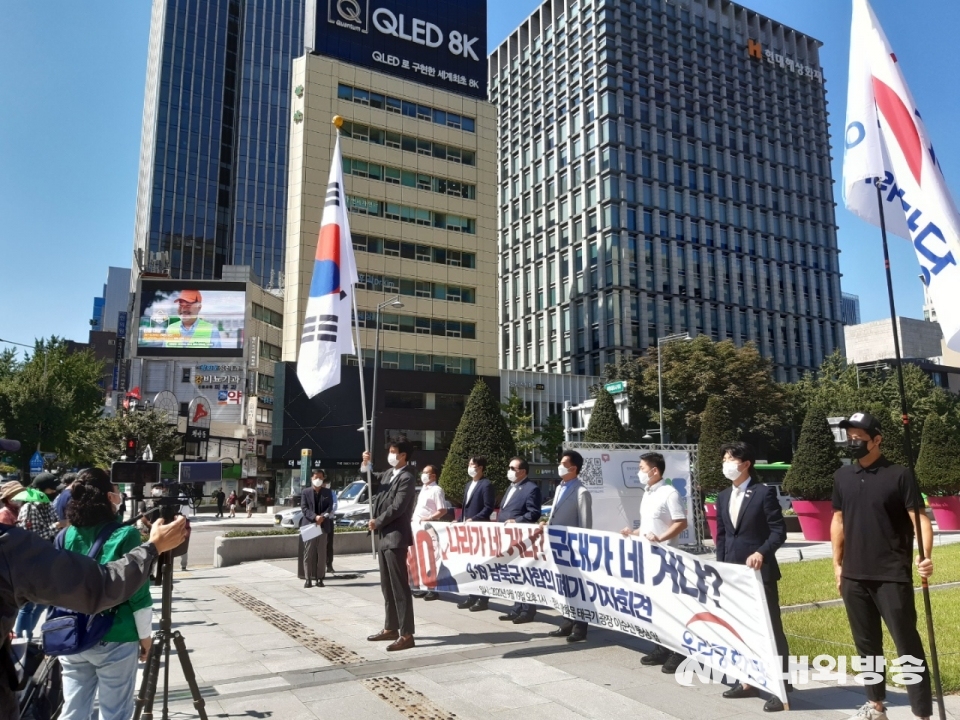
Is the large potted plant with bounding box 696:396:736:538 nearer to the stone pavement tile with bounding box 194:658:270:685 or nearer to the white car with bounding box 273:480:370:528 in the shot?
the white car with bounding box 273:480:370:528

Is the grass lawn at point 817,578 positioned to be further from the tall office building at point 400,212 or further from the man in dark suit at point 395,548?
the tall office building at point 400,212

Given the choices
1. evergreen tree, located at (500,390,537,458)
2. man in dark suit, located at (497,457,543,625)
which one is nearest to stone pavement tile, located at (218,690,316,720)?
man in dark suit, located at (497,457,543,625)

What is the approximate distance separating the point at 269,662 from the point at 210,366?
6101 centimetres

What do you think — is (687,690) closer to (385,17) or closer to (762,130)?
(385,17)

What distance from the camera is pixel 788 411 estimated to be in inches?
2386

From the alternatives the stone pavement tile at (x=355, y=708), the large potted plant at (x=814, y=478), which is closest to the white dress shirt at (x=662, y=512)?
the stone pavement tile at (x=355, y=708)

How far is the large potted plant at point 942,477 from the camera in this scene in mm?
22594

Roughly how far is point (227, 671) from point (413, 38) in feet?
178

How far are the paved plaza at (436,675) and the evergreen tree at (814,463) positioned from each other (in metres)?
14.6

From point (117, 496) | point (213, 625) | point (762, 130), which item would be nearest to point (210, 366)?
point (213, 625)

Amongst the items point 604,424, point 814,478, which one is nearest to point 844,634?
point 814,478

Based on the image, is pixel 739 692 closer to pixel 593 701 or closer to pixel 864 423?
pixel 593 701

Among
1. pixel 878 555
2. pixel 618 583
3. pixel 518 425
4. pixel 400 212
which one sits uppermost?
pixel 400 212

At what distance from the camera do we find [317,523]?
12.9 meters
